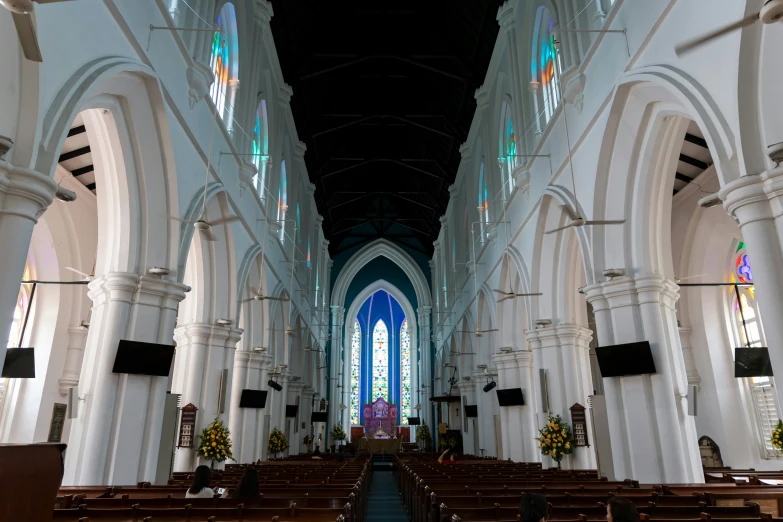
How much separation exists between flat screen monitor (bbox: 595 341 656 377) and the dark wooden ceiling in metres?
10.8

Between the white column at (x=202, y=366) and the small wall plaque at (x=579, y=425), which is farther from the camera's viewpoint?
the white column at (x=202, y=366)

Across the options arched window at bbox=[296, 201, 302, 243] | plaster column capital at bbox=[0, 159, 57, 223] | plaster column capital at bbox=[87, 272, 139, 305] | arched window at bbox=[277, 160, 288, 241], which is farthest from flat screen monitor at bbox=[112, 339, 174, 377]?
arched window at bbox=[296, 201, 302, 243]

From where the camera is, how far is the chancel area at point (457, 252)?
17.5 feet

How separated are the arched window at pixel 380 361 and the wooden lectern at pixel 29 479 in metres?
32.0

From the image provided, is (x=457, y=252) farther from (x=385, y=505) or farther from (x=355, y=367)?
(x=355, y=367)

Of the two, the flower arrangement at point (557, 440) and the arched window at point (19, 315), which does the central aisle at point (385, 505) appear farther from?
the arched window at point (19, 315)

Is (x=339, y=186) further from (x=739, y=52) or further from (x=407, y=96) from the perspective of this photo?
(x=739, y=52)

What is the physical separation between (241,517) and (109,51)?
17.7 feet

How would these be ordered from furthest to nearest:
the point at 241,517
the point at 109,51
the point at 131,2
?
the point at 131,2
the point at 109,51
the point at 241,517

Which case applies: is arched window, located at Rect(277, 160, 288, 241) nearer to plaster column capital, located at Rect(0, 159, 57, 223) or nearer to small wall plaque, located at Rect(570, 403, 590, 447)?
small wall plaque, located at Rect(570, 403, 590, 447)

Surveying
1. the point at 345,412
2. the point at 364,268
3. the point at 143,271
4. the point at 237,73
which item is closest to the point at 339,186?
the point at 364,268

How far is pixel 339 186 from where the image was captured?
29.4 metres

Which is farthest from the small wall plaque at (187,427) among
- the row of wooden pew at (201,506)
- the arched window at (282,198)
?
the arched window at (282,198)

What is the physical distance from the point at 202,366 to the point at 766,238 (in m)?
9.78
